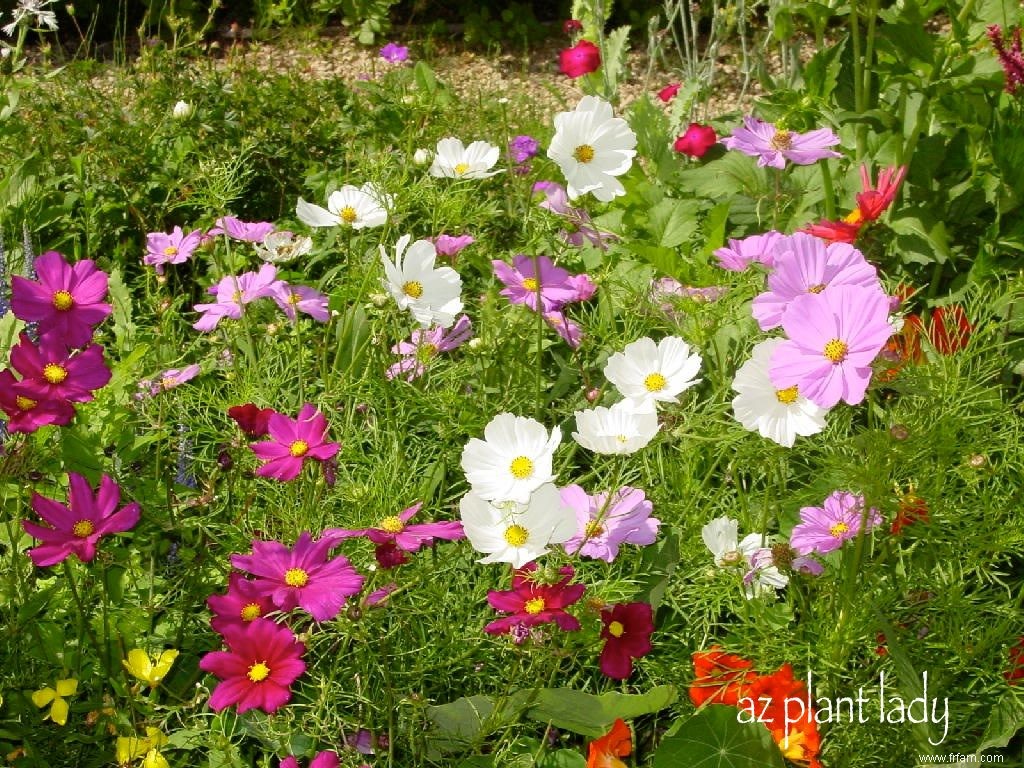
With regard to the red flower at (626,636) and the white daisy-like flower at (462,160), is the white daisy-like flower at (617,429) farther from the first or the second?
the white daisy-like flower at (462,160)

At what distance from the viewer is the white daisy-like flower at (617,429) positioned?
3.67 ft

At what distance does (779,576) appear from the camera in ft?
4.08

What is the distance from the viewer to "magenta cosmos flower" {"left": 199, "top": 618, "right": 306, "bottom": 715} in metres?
1.03

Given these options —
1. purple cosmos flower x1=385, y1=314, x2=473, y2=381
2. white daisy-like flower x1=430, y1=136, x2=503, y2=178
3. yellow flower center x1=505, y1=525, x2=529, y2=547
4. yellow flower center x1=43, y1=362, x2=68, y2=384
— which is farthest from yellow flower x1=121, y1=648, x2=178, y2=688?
white daisy-like flower x1=430, y1=136, x2=503, y2=178

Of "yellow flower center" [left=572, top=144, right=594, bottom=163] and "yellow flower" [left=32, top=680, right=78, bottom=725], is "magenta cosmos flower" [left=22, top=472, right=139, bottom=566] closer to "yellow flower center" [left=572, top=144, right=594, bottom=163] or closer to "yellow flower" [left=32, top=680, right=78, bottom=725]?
"yellow flower" [left=32, top=680, right=78, bottom=725]

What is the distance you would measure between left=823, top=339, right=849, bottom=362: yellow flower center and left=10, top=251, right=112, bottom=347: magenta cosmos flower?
0.74 meters

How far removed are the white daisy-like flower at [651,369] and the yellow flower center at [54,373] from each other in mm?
569

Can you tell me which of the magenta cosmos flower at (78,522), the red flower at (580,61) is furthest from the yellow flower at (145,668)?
the red flower at (580,61)

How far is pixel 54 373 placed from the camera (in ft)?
3.76

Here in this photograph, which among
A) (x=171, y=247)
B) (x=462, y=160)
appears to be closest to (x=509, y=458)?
(x=462, y=160)

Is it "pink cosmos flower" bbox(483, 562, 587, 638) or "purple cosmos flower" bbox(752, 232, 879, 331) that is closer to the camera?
"pink cosmos flower" bbox(483, 562, 587, 638)

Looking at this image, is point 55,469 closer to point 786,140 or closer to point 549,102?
point 786,140

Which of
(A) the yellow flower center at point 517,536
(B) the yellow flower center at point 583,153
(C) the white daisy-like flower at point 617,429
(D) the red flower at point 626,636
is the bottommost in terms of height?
(D) the red flower at point 626,636

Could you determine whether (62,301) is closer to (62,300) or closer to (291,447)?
(62,300)
